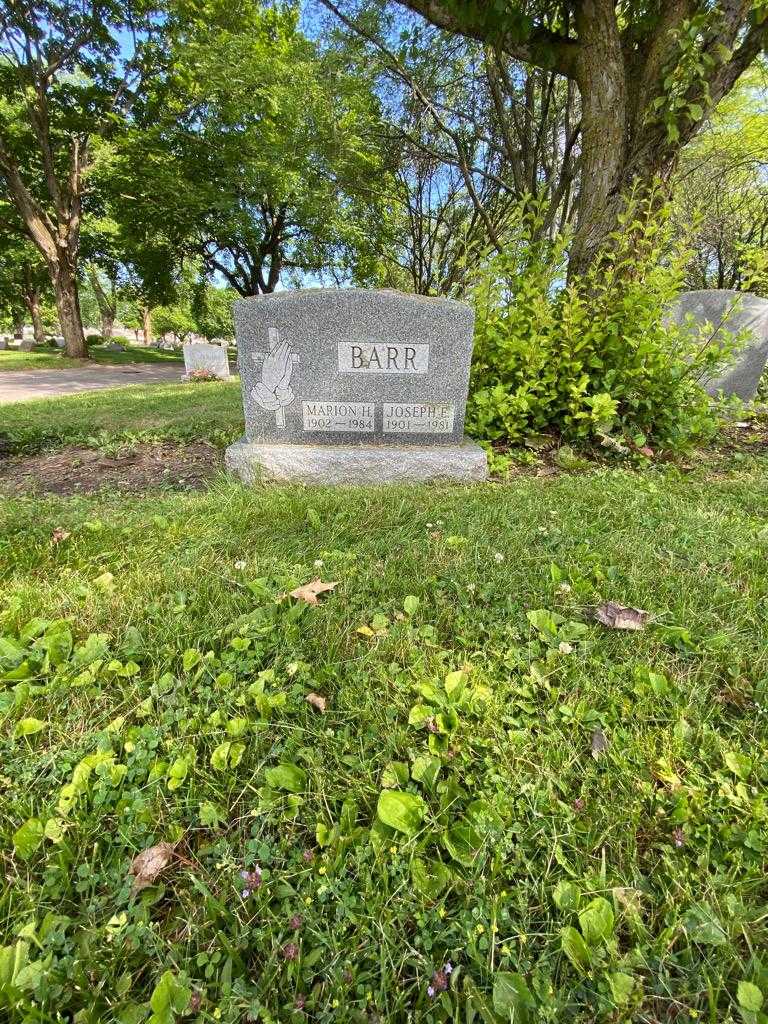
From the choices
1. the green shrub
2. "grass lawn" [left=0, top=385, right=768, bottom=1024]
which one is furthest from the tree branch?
"grass lawn" [left=0, top=385, right=768, bottom=1024]

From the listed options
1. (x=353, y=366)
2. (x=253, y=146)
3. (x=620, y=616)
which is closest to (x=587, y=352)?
(x=353, y=366)

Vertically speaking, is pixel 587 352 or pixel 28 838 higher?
pixel 587 352

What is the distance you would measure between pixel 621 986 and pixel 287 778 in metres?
0.78

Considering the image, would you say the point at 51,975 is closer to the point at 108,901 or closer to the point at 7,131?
the point at 108,901

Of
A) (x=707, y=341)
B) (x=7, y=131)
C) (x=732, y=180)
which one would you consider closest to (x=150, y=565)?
(x=707, y=341)

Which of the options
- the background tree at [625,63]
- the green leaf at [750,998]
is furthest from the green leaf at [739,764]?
the background tree at [625,63]

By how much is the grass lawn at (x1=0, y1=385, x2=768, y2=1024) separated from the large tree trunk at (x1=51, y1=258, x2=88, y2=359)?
19.1 metres

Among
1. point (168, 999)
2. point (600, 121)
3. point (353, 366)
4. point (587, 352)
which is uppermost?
point (600, 121)

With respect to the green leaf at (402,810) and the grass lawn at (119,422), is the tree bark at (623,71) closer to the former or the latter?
the grass lawn at (119,422)

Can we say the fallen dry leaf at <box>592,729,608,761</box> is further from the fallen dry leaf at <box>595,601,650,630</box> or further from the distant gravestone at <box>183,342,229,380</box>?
the distant gravestone at <box>183,342,229,380</box>

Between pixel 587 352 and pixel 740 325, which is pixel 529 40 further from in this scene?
pixel 740 325

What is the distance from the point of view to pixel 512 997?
33.1 inches

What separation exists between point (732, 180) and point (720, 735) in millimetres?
18417

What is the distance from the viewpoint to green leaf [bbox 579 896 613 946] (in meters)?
0.91
